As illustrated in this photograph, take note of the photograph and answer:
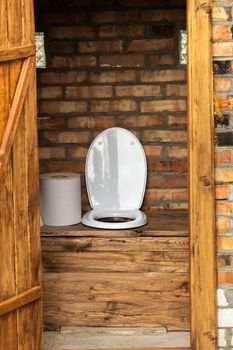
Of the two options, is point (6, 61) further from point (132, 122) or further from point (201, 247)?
point (132, 122)

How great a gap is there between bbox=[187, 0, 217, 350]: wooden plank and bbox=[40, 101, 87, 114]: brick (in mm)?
1615

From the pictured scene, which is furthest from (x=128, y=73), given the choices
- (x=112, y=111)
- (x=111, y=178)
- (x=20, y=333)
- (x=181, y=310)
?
(x=20, y=333)

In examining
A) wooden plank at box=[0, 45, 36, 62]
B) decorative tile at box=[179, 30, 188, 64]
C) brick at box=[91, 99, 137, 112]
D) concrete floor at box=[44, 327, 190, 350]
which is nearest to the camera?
wooden plank at box=[0, 45, 36, 62]

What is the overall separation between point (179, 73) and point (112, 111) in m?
0.50

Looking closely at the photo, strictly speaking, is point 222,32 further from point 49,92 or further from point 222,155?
point 49,92

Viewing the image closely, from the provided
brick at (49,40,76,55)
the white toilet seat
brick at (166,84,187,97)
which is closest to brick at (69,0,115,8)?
brick at (49,40,76,55)

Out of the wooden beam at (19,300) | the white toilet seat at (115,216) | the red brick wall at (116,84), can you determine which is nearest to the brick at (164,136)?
the red brick wall at (116,84)

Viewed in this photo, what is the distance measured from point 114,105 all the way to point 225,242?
1719 mm

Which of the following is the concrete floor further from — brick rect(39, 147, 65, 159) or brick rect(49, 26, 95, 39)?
brick rect(49, 26, 95, 39)

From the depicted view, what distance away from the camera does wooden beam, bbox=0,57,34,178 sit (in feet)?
9.37

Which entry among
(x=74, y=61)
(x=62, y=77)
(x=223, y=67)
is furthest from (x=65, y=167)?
(x=223, y=67)

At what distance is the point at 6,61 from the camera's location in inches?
113

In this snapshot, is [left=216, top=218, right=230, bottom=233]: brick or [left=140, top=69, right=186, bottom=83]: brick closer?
[left=216, top=218, right=230, bottom=233]: brick

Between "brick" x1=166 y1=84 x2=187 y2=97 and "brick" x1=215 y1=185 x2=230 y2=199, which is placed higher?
"brick" x1=166 y1=84 x2=187 y2=97
